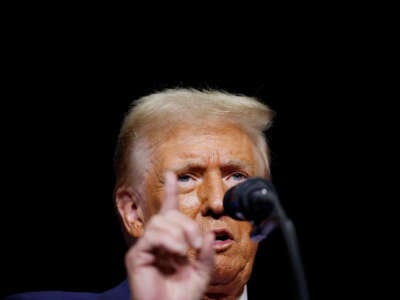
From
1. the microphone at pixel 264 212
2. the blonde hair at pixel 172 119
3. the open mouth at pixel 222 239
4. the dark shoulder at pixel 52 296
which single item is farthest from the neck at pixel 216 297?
the microphone at pixel 264 212

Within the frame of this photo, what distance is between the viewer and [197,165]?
242cm

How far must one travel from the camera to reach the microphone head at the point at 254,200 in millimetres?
1673

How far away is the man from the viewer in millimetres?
2367

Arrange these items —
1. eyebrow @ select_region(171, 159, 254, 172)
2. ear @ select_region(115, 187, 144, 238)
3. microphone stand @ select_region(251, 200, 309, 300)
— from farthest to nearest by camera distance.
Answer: ear @ select_region(115, 187, 144, 238), eyebrow @ select_region(171, 159, 254, 172), microphone stand @ select_region(251, 200, 309, 300)

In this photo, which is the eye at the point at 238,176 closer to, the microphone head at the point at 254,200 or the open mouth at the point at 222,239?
the open mouth at the point at 222,239

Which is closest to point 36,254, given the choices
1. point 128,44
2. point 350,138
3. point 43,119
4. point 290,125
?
point 43,119

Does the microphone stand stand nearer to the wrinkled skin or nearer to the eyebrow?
the wrinkled skin

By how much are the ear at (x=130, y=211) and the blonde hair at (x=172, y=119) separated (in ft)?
0.17

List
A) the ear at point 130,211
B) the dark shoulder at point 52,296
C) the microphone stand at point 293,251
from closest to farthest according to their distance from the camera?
the microphone stand at point 293,251
the dark shoulder at point 52,296
the ear at point 130,211

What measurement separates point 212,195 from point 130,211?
0.39m

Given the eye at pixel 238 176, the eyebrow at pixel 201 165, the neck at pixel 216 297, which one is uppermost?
the eyebrow at pixel 201 165

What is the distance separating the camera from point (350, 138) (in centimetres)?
322

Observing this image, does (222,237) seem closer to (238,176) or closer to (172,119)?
(238,176)

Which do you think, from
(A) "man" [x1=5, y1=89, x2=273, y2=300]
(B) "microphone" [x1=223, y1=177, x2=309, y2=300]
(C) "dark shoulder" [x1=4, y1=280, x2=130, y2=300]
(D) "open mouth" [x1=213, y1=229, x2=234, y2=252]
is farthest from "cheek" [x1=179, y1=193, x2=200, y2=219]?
(B) "microphone" [x1=223, y1=177, x2=309, y2=300]
